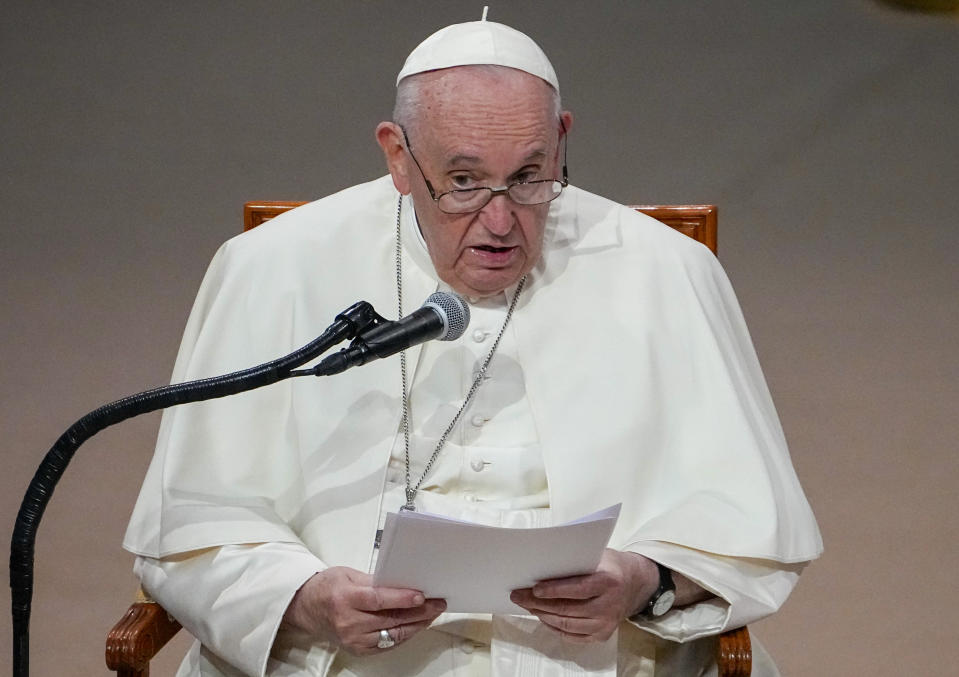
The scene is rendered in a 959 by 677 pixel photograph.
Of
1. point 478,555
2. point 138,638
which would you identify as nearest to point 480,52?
point 478,555

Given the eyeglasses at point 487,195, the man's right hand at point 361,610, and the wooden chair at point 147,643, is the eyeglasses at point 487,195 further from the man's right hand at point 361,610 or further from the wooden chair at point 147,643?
the wooden chair at point 147,643

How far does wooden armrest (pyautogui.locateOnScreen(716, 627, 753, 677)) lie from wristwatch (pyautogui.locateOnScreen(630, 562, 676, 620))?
0.42 feet

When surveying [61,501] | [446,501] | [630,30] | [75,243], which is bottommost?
[61,501]

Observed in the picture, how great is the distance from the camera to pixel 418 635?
2842 mm


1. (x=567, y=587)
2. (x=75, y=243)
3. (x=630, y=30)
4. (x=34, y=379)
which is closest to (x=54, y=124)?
(x=75, y=243)

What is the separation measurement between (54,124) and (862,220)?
2.81 m

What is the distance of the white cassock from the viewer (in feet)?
9.13

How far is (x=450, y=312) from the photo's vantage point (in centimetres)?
239

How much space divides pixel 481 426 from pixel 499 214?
0.46m

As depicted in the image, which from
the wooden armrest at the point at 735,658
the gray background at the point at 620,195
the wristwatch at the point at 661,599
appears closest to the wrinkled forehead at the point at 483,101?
the wristwatch at the point at 661,599

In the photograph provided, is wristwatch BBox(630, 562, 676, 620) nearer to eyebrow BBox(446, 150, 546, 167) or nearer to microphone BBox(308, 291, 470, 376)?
microphone BBox(308, 291, 470, 376)

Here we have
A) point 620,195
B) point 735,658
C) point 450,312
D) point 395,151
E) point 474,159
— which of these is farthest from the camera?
point 620,195

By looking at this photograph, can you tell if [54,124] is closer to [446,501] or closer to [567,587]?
[446,501]

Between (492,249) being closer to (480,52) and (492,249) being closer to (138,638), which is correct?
(480,52)
